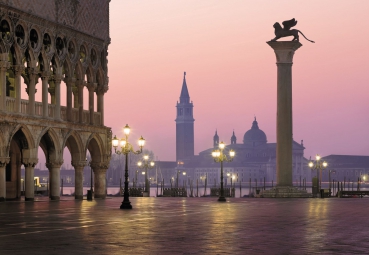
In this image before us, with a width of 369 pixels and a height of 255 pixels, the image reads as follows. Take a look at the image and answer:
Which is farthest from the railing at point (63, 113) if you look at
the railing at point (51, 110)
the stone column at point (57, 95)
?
the railing at point (51, 110)

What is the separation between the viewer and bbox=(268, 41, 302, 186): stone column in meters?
50.2

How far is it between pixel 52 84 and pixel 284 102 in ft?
44.3

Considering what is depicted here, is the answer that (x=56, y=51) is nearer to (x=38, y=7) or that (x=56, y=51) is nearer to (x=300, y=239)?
(x=38, y=7)

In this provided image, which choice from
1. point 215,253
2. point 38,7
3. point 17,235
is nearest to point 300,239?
point 215,253

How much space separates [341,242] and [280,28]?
119 ft

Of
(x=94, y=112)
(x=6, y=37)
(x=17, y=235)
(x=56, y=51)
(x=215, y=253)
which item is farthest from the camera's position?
(x=94, y=112)

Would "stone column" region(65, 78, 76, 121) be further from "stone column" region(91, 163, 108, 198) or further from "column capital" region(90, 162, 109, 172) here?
"stone column" region(91, 163, 108, 198)

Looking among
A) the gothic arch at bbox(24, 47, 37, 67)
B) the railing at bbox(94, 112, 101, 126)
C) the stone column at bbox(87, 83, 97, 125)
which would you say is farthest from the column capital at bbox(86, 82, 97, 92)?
the gothic arch at bbox(24, 47, 37, 67)

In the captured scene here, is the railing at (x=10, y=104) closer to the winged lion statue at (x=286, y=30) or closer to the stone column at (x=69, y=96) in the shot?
the stone column at (x=69, y=96)

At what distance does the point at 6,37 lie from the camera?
4200cm

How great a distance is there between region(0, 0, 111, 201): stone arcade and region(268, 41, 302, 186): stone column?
410 inches

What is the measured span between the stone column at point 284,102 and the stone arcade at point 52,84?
10417 mm

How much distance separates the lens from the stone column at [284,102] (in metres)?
50.2

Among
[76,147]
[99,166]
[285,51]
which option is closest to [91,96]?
[76,147]
